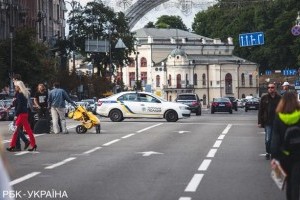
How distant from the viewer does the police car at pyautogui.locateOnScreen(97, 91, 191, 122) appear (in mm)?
42438

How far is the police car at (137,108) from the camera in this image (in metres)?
42.4

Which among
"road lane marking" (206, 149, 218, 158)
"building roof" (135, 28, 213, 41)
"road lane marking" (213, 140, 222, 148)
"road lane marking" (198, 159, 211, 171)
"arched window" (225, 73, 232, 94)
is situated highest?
"building roof" (135, 28, 213, 41)

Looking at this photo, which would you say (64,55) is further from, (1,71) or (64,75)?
(1,71)

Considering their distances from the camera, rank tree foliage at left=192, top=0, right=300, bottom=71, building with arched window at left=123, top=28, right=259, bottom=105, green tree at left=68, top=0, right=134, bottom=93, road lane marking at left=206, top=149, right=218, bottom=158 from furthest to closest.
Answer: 1. building with arched window at left=123, top=28, right=259, bottom=105
2. green tree at left=68, top=0, right=134, bottom=93
3. tree foliage at left=192, top=0, right=300, bottom=71
4. road lane marking at left=206, top=149, right=218, bottom=158

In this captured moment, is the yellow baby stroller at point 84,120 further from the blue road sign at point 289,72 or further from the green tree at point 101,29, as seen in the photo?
the blue road sign at point 289,72

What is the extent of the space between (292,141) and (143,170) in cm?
661

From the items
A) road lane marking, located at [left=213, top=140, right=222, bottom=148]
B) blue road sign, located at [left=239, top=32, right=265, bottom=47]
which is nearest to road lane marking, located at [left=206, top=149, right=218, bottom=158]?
A: road lane marking, located at [left=213, top=140, right=222, bottom=148]

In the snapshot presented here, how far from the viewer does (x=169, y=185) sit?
13359mm

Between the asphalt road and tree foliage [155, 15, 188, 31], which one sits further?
tree foliage [155, 15, 188, 31]

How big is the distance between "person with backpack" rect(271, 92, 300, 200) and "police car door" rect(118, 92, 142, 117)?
107 ft

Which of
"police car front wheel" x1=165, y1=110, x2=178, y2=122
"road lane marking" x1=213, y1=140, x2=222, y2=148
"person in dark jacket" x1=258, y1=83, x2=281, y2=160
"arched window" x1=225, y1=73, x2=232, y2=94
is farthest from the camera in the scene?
"arched window" x1=225, y1=73, x2=232, y2=94

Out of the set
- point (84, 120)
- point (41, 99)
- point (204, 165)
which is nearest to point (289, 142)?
point (204, 165)

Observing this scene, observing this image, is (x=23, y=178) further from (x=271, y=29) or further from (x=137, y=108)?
(x=271, y=29)

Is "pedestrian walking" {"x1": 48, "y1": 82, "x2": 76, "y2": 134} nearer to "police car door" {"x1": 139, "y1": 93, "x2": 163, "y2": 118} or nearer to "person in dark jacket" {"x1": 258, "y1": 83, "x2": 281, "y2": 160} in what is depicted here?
"person in dark jacket" {"x1": 258, "y1": 83, "x2": 281, "y2": 160}
